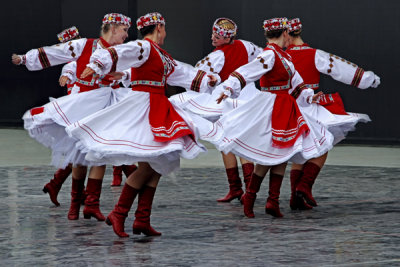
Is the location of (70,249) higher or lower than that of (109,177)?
higher

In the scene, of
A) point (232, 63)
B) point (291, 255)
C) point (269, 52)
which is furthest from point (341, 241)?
point (232, 63)

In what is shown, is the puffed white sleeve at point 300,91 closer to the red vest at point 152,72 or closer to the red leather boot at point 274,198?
the red leather boot at point 274,198

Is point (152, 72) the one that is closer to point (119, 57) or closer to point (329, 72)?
point (119, 57)

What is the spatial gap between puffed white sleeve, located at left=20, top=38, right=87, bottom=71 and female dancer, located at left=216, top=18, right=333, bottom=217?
53.4 inches

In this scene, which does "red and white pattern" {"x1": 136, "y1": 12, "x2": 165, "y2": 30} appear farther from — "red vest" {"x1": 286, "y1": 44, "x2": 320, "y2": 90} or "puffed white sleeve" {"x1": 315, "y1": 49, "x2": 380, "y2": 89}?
"puffed white sleeve" {"x1": 315, "y1": 49, "x2": 380, "y2": 89}

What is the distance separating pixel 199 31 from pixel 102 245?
1148 cm

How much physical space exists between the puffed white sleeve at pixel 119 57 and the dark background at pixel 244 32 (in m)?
8.02

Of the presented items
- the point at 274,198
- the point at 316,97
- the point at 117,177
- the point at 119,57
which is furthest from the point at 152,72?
the point at 117,177

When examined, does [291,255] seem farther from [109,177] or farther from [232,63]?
[109,177]

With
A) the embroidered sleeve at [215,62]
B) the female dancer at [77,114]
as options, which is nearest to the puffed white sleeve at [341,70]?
the embroidered sleeve at [215,62]

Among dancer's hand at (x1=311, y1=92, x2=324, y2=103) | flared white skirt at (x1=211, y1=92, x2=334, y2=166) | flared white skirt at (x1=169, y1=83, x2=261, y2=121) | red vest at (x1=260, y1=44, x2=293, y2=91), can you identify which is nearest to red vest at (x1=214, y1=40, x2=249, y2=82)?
flared white skirt at (x1=169, y1=83, x2=261, y2=121)

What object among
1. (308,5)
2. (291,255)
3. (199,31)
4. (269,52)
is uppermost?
(269,52)

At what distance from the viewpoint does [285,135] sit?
23.1 ft

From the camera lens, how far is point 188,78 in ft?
22.7
